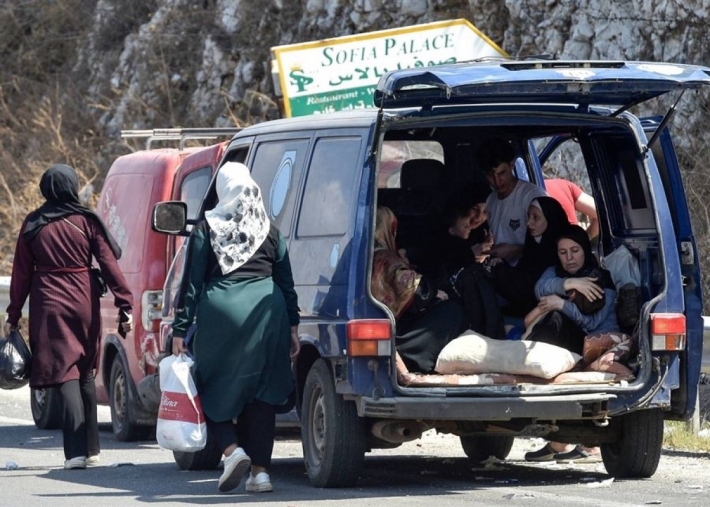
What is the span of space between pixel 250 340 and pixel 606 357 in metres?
1.89

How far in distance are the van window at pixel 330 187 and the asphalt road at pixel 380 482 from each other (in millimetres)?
1400

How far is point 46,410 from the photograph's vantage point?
38.6 feet

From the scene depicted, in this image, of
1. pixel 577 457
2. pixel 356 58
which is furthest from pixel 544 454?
pixel 356 58

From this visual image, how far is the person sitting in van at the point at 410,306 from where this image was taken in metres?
8.10

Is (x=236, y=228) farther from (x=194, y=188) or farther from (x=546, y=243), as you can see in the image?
(x=194, y=188)

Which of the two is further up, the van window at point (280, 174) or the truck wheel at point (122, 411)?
the van window at point (280, 174)

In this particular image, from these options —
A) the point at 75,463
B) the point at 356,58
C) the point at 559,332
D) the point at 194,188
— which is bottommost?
the point at 75,463

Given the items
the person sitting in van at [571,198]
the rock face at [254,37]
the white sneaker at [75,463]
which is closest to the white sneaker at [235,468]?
the white sneaker at [75,463]

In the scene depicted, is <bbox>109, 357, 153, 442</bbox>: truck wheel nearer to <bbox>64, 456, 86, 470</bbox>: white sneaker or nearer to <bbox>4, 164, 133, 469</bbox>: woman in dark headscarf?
<bbox>4, 164, 133, 469</bbox>: woman in dark headscarf

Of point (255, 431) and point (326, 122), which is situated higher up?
point (326, 122)

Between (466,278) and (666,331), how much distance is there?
3.91ft

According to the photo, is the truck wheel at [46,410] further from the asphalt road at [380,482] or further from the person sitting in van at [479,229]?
the person sitting in van at [479,229]

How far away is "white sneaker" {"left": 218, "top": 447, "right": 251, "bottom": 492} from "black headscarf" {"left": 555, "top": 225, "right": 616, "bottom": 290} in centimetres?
213

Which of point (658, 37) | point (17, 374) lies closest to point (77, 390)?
point (17, 374)
